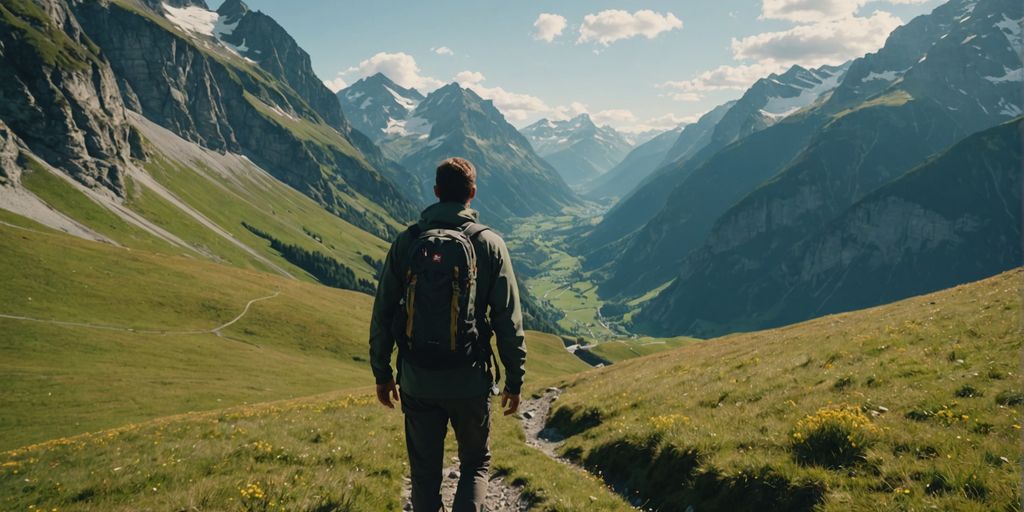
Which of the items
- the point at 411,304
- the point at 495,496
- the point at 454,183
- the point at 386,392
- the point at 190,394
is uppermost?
the point at 454,183

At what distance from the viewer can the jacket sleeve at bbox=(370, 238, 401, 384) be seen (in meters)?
8.82

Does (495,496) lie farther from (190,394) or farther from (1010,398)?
(190,394)

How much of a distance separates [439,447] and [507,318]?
245cm

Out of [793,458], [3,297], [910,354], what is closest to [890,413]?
[793,458]

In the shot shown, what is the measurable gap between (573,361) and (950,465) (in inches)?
6195

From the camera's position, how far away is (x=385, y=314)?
353 inches

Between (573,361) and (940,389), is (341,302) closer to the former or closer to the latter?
(573,361)

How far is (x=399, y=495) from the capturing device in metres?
12.6

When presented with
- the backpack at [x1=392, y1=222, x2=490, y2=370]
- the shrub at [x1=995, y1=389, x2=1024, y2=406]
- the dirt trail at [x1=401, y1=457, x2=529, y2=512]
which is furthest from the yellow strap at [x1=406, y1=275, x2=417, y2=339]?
the shrub at [x1=995, y1=389, x2=1024, y2=406]

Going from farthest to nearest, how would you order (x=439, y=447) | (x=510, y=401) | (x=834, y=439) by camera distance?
(x=834, y=439), (x=510, y=401), (x=439, y=447)

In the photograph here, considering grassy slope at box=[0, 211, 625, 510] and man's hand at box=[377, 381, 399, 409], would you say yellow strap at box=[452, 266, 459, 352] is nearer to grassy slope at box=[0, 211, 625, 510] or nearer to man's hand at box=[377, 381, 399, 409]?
man's hand at box=[377, 381, 399, 409]

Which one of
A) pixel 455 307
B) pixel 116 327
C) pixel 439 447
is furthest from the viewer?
pixel 116 327

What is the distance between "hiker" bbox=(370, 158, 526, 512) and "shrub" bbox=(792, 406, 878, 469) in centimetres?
616

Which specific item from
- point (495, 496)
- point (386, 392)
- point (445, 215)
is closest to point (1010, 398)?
point (495, 496)
